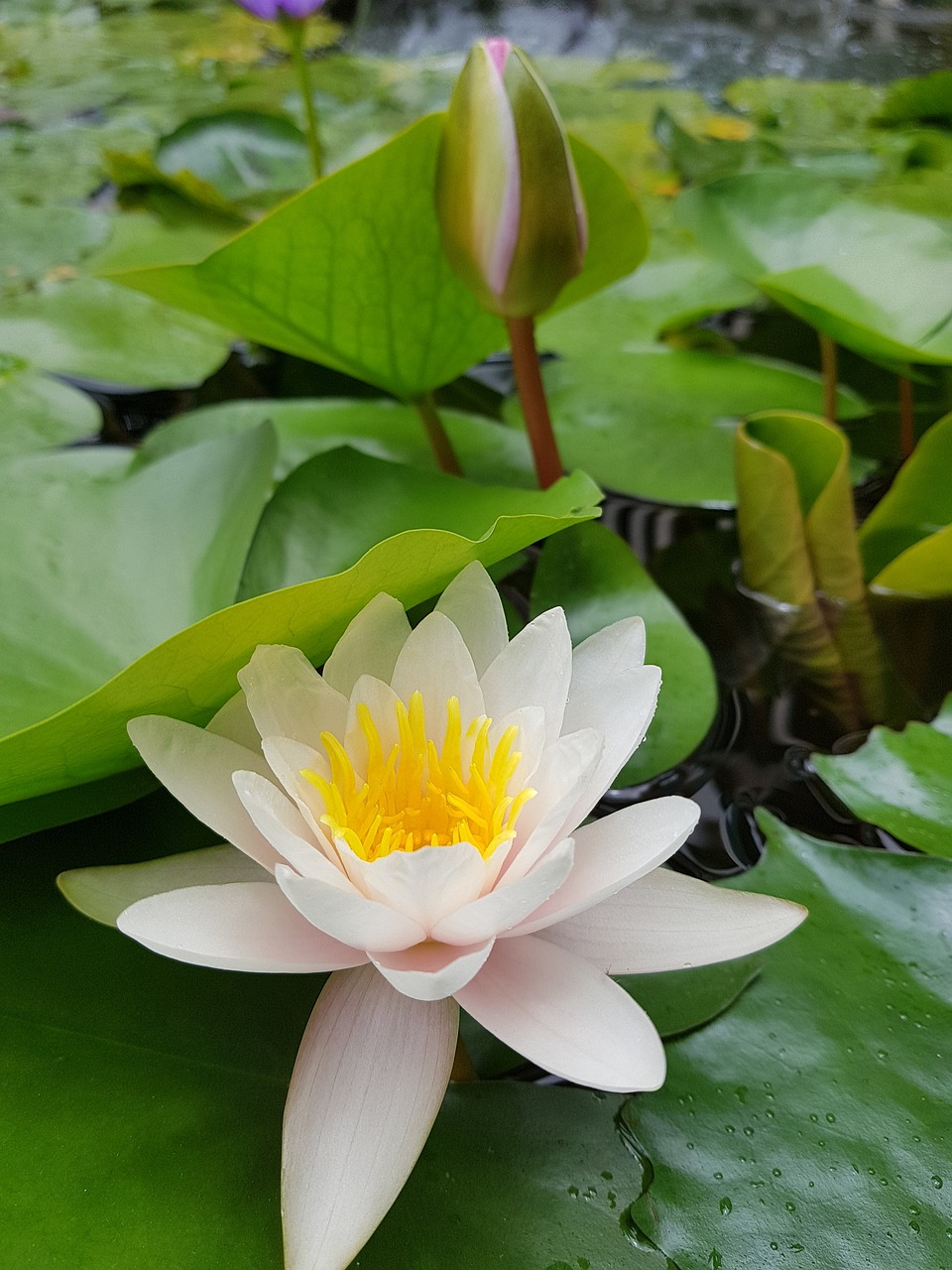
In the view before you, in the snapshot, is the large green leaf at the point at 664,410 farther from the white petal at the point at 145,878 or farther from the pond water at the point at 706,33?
the pond water at the point at 706,33

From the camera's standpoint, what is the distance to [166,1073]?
0.47 m

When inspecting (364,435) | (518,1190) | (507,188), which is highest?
(507,188)

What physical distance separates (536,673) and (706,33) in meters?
3.06

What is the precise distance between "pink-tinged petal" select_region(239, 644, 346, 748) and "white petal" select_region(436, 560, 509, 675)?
0.25 ft

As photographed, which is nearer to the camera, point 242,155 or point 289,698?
point 289,698

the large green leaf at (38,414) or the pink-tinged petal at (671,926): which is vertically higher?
the pink-tinged petal at (671,926)

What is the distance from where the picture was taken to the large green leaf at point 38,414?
107 cm

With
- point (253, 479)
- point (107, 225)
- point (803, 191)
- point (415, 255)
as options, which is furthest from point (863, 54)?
point (253, 479)

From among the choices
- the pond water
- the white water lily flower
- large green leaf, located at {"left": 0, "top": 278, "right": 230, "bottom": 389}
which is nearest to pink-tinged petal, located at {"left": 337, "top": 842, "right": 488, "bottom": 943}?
the white water lily flower

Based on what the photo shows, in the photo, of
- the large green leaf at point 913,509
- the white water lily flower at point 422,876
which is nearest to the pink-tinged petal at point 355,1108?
the white water lily flower at point 422,876

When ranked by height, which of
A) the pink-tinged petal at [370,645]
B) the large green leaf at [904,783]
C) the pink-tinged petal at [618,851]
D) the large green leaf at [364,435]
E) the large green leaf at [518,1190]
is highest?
the pink-tinged petal at [370,645]

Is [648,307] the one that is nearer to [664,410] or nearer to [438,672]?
[664,410]

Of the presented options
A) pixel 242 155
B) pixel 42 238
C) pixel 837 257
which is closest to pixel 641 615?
pixel 837 257

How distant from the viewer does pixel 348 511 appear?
72 centimetres
